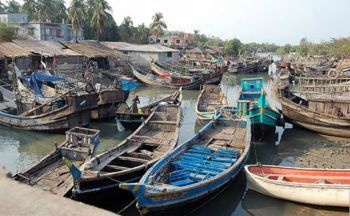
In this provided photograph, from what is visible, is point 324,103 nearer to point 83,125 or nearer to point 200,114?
point 200,114

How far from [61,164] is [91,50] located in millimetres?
22757

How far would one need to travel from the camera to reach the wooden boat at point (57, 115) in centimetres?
1565

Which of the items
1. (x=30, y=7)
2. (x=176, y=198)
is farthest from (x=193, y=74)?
(x=30, y=7)

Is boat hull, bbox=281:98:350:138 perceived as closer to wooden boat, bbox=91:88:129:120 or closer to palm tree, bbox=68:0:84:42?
wooden boat, bbox=91:88:129:120

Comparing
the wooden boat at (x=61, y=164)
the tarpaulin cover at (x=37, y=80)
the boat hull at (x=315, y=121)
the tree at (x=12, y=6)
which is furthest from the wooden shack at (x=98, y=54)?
the tree at (x=12, y=6)

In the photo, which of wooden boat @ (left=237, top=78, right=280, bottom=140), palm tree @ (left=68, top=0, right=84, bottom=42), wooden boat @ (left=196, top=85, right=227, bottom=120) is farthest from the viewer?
palm tree @ (left=68, top=0, right=84, bottom=42)

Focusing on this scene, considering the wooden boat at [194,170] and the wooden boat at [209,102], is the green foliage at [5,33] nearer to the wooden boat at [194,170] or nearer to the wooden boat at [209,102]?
the wooden boat at [209,102]

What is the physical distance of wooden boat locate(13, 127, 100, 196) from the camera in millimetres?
8906

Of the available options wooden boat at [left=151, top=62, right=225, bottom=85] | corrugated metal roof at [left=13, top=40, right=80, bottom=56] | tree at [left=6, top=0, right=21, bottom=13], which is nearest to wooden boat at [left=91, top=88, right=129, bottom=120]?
corrugated metal roof at [left=13, top=40, right=80, bottom=56]

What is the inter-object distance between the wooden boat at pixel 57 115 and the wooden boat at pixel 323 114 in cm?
993

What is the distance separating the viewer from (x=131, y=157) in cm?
1052

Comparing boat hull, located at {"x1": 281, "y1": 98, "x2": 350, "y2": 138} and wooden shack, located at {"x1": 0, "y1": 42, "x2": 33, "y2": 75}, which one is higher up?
wooden shack, located at {"x1": 0, "y1": 42, "x2": 33, "y2": 75}

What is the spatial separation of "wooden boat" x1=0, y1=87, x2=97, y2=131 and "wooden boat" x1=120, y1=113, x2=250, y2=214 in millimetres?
6254

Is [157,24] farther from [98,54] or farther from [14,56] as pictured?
[14,56]
